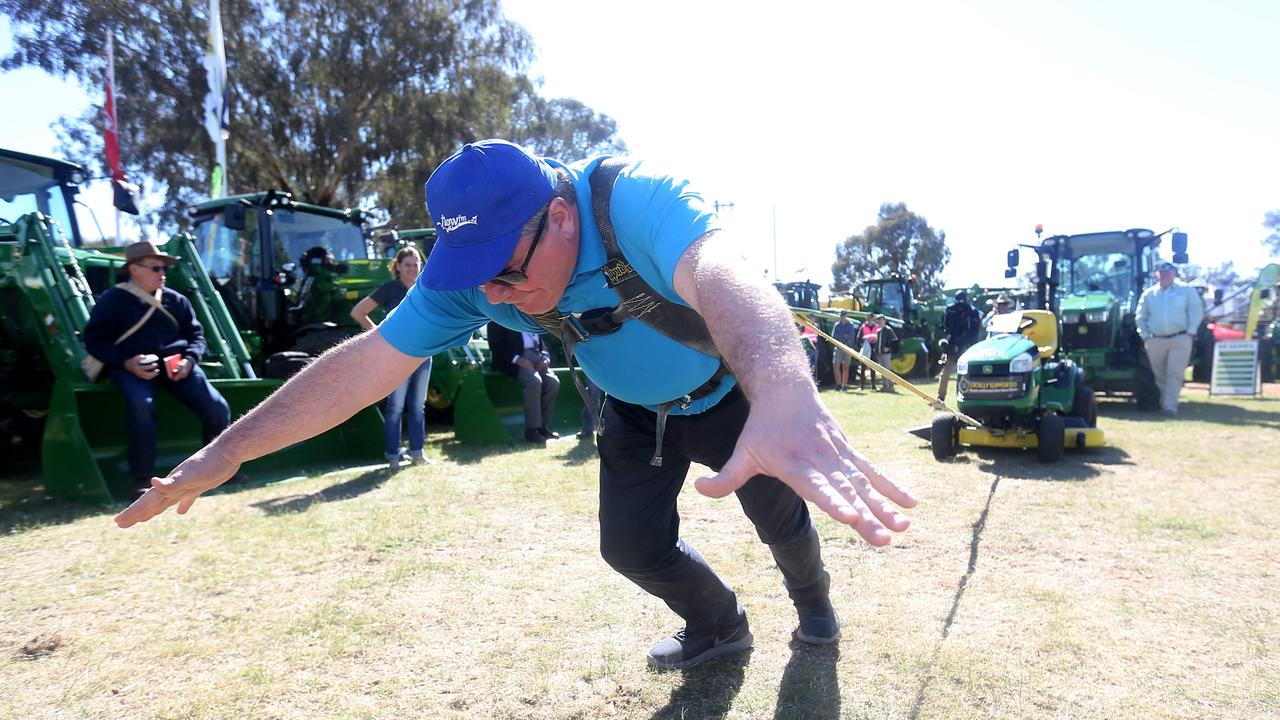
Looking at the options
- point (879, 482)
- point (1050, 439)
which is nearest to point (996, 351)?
point (1050, 439)

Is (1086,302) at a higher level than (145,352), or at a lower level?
higher

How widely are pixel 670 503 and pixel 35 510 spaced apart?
4.89m

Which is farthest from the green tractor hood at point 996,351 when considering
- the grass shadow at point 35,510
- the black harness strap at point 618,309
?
the grass shadow at point 35,510

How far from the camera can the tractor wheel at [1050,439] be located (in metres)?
6.52

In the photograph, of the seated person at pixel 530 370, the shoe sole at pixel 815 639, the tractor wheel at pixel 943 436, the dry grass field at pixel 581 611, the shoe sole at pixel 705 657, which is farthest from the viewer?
the seated person at pixel 530 370

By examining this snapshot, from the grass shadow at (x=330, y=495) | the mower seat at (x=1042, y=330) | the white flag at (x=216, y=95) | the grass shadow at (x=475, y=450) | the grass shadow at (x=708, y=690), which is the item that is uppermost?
the white flag at (x=216, y=95)

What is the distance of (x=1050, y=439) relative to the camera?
21.4ft

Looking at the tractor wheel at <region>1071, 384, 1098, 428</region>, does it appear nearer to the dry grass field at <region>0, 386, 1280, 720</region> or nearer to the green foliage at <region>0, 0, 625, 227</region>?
the dry grass field at <region>0, 386, 1280, 720</region>

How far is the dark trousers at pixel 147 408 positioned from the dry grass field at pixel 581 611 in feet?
1.74

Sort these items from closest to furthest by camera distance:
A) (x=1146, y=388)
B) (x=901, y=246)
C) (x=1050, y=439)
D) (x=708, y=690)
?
(x=708, y=690) < (x=1050, y=439) < (x=1146, y=388) < (x=901, y=246)

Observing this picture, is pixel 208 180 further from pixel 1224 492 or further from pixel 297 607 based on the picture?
pixel 1224 492

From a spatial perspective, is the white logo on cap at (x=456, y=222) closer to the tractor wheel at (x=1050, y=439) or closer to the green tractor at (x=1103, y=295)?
the tractor wheel at (x=1050, y=439)

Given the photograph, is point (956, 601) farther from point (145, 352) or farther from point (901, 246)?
point (901, 246)

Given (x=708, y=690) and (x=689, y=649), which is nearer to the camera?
(x=708, y=690)
